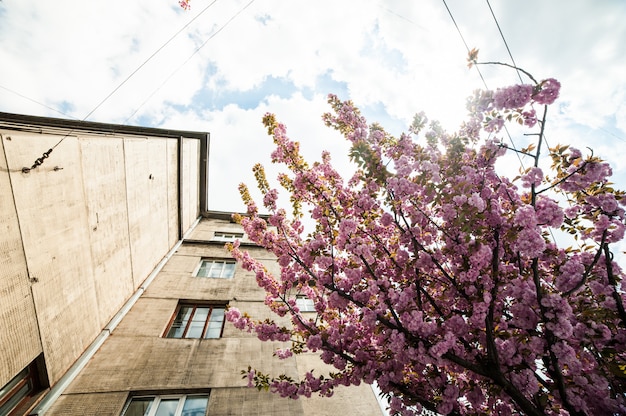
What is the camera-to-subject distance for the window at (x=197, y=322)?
Answer: 23.9 ft

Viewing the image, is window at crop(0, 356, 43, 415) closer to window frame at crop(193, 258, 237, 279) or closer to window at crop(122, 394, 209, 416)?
window at crop(122, 394, 209, 416)

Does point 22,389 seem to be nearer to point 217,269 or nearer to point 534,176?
point 217,269

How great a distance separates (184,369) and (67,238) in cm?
383

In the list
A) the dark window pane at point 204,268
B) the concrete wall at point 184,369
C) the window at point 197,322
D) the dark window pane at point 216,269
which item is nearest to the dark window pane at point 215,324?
the window at point 197,322

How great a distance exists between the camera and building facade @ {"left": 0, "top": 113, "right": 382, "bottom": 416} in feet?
14.6

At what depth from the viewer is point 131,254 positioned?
324 inches

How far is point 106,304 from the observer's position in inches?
270

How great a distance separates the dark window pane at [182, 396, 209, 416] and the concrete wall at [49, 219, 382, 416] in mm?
178

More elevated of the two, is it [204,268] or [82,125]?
[82,125]

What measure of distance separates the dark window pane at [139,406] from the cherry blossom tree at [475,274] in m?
2.66

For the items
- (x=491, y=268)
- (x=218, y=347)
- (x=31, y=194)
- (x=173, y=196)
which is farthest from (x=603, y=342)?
(x=173, y=196)

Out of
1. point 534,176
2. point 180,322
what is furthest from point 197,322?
point 534,176

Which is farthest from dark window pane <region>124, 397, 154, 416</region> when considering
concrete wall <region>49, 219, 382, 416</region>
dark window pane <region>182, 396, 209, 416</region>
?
dark window pane <region>182, 396, 209, 416</region>

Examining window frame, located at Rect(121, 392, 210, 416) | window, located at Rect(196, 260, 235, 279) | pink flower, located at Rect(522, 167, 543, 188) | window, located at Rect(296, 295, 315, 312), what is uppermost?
pink flower, located at Rect(522, 167, 543, 188)
